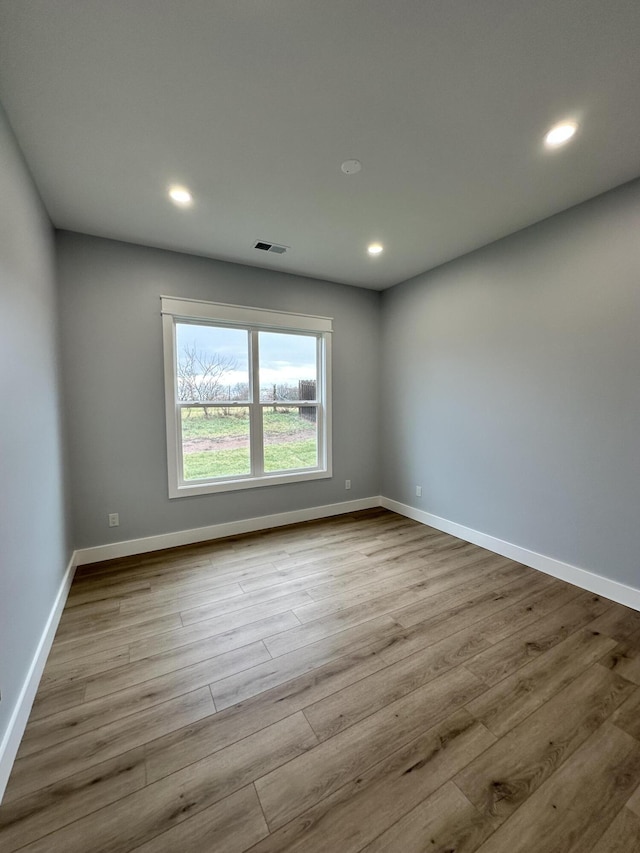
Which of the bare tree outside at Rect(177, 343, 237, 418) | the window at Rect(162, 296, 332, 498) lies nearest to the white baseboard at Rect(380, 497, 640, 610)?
the window at Rect(162, 296, 332, 498)

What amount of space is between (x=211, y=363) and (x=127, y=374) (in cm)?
76

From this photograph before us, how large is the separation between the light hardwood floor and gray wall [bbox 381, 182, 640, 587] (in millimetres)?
585

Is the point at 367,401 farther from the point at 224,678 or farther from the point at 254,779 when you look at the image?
the point at 254,779

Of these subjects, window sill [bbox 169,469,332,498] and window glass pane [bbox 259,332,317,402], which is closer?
window sill [bbox 169,469,332,498]

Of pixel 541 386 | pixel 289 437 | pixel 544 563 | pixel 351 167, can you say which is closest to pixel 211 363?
pixel 289 437

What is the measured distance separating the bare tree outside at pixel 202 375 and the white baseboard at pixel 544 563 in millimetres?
2605

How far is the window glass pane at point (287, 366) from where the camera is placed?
12.1 feet

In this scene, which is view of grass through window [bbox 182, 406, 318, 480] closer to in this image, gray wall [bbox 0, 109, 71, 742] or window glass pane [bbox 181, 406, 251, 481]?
window glass pane [bbox 181, 406, 251, 481]

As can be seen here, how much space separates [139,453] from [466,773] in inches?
120

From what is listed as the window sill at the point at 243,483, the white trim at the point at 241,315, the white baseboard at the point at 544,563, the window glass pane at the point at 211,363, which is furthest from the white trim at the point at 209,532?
the white trim at the point at 241,315

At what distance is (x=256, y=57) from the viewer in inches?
54.9

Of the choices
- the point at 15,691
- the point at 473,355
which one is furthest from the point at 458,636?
the point at 473,355

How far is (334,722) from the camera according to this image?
1465mm

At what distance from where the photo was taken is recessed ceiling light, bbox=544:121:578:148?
1.74 meters
